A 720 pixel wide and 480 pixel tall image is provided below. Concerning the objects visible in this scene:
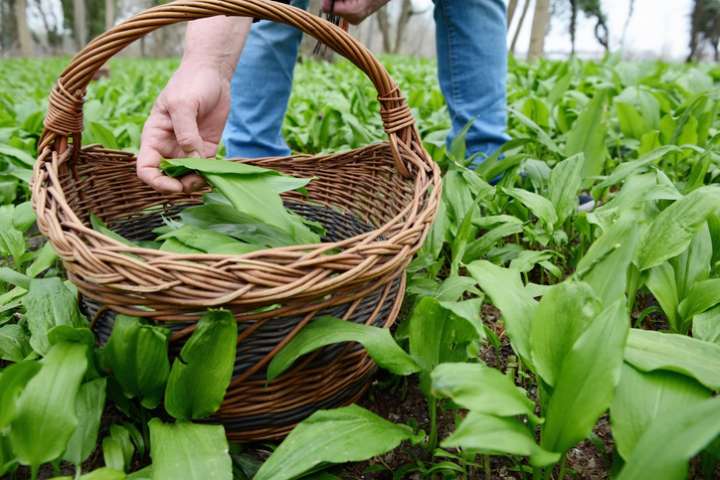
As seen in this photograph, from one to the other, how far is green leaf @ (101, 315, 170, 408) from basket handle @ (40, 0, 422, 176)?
0.47 metres

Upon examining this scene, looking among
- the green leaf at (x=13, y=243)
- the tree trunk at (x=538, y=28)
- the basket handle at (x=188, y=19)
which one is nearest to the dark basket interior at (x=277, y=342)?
the basket handle at (x=188, y=19)

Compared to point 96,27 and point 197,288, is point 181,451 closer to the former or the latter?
point 197,288

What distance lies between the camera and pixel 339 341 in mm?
928

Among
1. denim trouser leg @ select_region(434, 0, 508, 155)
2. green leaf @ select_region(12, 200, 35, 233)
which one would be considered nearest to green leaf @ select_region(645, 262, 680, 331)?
denim trouser leg @ select_region(434, 0, 508, 155)

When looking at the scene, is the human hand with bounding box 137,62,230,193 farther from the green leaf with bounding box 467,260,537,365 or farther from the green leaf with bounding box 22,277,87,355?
the green leaf with bounding box 467,260,537,365

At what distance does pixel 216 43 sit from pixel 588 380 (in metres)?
1.00

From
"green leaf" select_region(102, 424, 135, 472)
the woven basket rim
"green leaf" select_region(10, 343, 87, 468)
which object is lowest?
"green leaf" select_region(102, 424, 135, 472)

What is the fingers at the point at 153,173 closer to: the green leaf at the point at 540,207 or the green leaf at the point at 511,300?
the green leaf at the point at 511,300

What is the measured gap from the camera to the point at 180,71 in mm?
1263

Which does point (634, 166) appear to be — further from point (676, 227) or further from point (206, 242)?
point (206, 242)

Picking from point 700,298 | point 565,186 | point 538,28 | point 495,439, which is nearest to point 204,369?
point 495,439

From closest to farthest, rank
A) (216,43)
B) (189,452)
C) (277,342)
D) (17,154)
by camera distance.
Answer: (189,452), (277,342), (216,43), (17,154)

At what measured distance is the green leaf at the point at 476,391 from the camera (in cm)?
74

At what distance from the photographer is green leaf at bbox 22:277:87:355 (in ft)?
3.68
